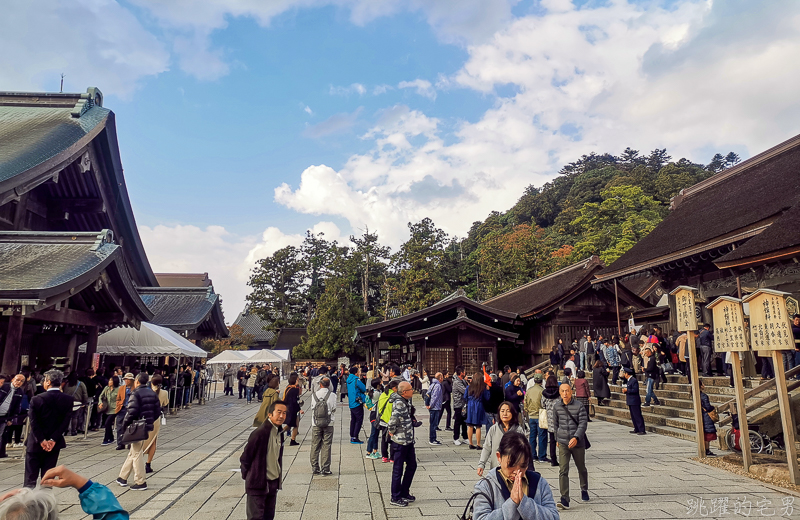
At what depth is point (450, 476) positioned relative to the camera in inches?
315

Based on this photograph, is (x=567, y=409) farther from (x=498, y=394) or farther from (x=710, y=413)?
(x=710, y=413)

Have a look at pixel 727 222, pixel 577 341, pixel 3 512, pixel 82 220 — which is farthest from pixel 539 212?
pixel 3 512

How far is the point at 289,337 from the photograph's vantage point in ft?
156

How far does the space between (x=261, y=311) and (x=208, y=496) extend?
43.9 metres

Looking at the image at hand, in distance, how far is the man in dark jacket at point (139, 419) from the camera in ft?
23.0

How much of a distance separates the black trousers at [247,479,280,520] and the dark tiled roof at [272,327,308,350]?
4327 centimetres

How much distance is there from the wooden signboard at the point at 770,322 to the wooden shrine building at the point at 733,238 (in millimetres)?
598

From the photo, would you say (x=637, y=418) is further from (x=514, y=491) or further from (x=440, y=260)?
(x=440, y=260)

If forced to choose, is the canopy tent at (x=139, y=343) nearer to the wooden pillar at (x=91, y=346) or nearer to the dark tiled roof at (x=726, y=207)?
the wooden pillar at (x=91, y=346)

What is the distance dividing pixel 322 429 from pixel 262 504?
11.7 feet

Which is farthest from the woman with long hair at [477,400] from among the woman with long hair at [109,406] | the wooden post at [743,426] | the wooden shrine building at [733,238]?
the woman with long hair at [109,406]

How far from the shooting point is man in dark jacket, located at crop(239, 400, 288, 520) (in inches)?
179

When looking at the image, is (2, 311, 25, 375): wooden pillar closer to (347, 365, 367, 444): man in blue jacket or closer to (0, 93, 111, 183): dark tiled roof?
(0, 93, 111, 183): dark tiled roof

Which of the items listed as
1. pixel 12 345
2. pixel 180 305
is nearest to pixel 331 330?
pixel 180 305
